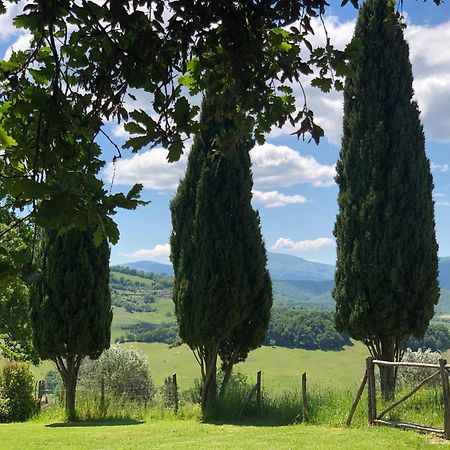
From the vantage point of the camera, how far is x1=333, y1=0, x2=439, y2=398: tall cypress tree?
13.8 meters

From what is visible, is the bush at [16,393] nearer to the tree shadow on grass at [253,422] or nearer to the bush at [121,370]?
the bush at [121,370]

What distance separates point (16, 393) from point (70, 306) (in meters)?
3.15

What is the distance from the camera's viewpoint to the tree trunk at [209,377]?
1538 centimetres

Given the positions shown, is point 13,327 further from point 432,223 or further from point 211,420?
point 432,223

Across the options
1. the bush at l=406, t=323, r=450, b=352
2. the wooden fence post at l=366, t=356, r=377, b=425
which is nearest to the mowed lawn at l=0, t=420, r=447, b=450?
the wooden fence post at l=366, t=356, r=377, b=425

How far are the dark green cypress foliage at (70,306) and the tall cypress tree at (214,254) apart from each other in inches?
98.2

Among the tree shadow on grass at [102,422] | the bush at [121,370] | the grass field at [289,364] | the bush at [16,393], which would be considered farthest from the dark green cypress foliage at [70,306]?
the grass field at [289,364]

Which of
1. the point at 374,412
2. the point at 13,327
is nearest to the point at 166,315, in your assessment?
the point at 13,327

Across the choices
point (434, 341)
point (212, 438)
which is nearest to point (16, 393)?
point (212, 438)

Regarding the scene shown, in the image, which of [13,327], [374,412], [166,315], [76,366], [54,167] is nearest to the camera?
[54,167]

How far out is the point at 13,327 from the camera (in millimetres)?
22719

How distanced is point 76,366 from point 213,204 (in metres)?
6.28

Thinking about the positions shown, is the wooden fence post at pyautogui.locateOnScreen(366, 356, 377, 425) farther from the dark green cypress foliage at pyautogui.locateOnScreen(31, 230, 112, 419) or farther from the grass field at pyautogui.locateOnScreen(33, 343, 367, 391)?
the grass field at pyautogui.locateOnScreen(33, 343, 367, 391)

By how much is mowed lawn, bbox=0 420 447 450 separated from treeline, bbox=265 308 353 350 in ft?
258
